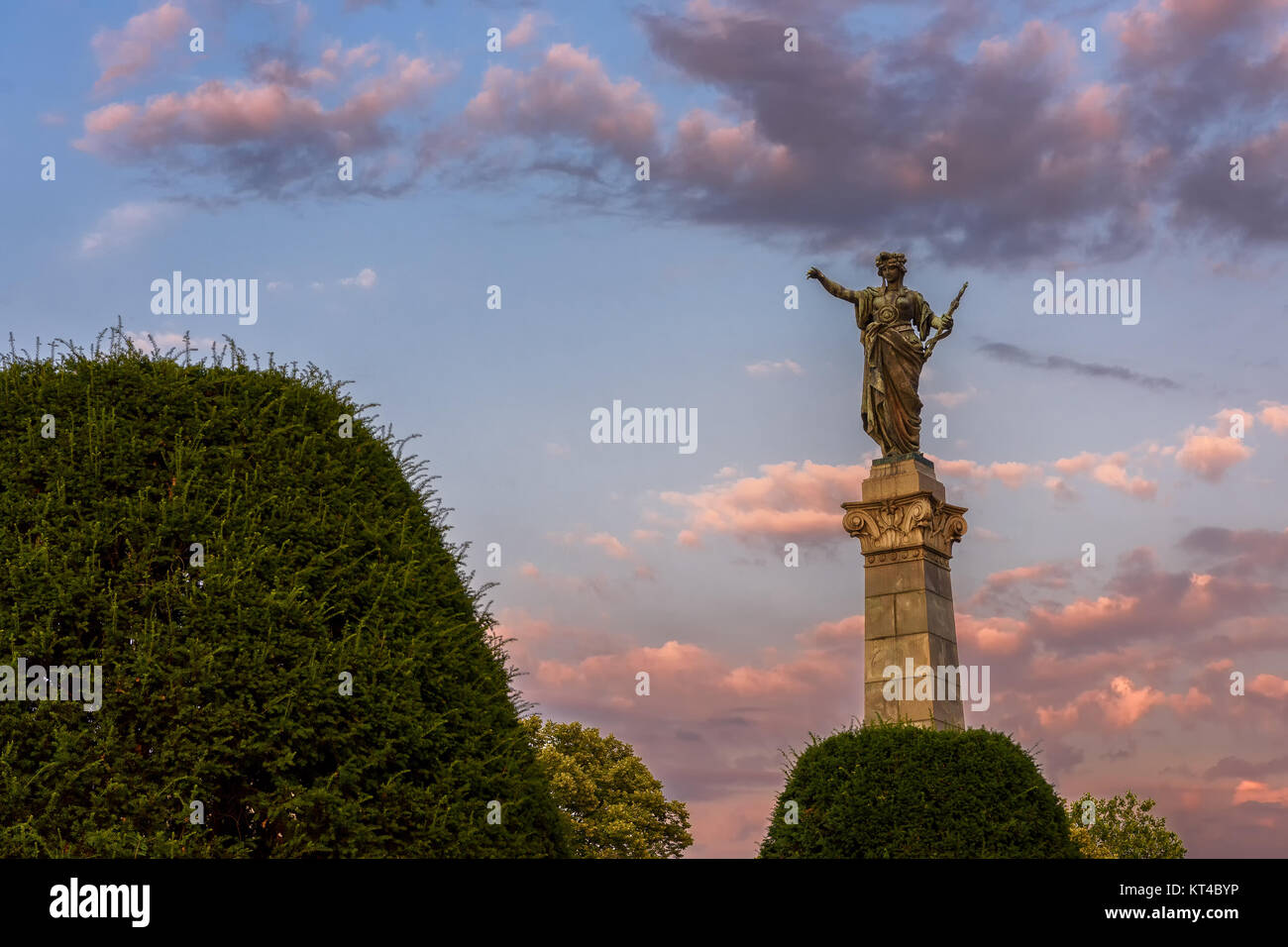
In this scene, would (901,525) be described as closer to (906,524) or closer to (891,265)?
(906,524)

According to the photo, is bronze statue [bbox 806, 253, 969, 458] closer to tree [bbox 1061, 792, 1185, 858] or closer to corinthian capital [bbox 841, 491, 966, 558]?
corinthian capital [bbox 841, 491, 966, 558]

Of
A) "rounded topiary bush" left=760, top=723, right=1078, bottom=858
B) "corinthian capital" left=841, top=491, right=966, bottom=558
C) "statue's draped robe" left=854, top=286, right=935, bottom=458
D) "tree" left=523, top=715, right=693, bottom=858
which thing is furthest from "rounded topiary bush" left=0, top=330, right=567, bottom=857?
"tree" left=523, top=715, right=693, bottom=858

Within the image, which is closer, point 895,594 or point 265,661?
point 265,661

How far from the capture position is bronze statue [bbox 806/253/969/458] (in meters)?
23.6

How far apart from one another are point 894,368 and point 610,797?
32.2 meters

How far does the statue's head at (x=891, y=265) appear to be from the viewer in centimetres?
2434

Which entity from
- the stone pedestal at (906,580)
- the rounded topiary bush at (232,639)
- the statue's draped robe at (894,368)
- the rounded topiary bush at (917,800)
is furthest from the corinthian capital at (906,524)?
the rounded topiary bush at (232,639)

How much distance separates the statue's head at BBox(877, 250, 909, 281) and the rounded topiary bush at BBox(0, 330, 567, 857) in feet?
44.9

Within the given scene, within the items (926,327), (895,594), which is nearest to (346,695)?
(895,594)

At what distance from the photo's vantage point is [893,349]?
23781 millimetres

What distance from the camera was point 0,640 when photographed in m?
11.0

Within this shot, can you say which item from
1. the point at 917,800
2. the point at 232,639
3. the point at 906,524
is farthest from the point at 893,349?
the point at 232,639
